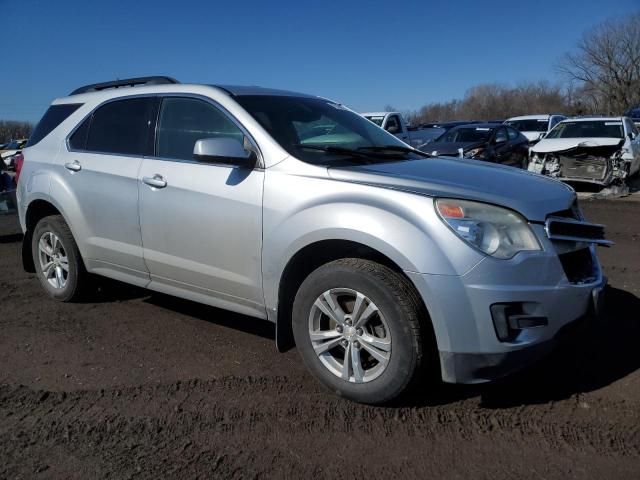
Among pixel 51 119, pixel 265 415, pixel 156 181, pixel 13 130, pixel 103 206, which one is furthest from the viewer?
pixel 13 130

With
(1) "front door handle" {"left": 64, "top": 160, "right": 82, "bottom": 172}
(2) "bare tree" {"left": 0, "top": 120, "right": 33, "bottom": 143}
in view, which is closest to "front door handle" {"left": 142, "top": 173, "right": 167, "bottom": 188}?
(1) "front door handle" {"left": 64, "top": 160, "right": 82, "bottom": 172}

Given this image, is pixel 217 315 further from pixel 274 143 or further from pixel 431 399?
pixel 431 399

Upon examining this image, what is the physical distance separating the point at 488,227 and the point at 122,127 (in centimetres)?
302

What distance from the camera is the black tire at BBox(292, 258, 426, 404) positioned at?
113 inches

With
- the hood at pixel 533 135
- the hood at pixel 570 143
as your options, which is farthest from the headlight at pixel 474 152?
the hood at pixel 533 135

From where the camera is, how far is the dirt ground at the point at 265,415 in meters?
2.63

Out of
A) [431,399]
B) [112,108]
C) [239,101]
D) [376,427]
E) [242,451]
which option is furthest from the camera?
[112,108]

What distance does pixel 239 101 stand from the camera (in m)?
3.81

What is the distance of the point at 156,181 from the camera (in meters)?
3.93

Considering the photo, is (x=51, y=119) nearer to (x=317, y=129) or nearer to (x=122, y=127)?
(x=122, y=127)

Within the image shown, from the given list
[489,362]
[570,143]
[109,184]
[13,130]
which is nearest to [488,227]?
[489,362]

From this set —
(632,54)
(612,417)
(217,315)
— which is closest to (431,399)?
(612,417)

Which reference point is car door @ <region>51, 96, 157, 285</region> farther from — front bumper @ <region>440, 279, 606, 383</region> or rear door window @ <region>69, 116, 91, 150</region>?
front bumper @ <region>440, 279, 606, 383</region>

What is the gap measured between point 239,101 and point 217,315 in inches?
72.9
